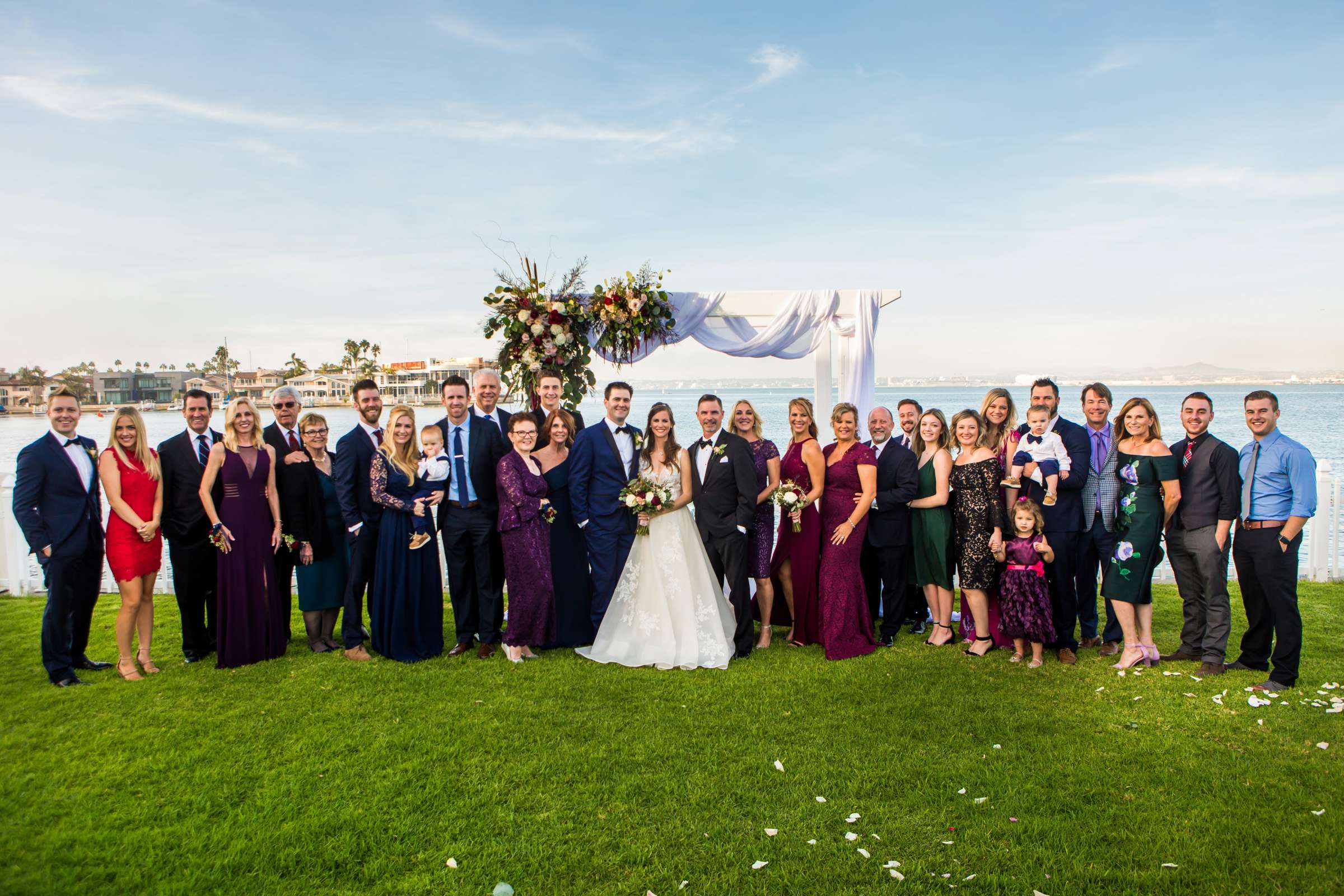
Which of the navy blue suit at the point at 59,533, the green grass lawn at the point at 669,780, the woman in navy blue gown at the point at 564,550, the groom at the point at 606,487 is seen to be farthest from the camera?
the woman in navy blue gown at the point at 564,550

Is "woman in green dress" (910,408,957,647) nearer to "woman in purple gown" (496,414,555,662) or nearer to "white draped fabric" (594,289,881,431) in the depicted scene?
"white draped fabric" (594,289,881,431)

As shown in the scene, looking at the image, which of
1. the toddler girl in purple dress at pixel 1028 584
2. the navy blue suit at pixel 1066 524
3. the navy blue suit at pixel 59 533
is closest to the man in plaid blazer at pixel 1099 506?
the navy blue suit at pixel 1066 524

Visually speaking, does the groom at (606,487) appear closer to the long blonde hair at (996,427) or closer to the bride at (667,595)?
the bride at (667,595)

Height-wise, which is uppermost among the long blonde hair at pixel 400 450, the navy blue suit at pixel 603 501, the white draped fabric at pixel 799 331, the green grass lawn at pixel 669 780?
the white draped fabric at pixel 799 331

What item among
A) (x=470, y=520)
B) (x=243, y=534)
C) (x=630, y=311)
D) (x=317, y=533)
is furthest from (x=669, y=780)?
(x=630, y=311)

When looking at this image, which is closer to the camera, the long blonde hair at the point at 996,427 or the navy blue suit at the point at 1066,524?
the navy blue suit at the point at 1066,524

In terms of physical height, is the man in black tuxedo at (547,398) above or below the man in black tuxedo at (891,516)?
above

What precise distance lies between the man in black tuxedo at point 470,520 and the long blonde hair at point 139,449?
195 centimetres

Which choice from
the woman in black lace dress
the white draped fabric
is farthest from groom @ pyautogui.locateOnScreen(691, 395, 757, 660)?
the white draped fabric

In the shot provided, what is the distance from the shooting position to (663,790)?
3.68m

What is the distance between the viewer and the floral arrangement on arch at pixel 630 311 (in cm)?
740

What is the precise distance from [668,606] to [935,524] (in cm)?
219

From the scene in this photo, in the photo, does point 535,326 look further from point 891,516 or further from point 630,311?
point 891,516

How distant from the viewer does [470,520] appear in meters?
5.84
